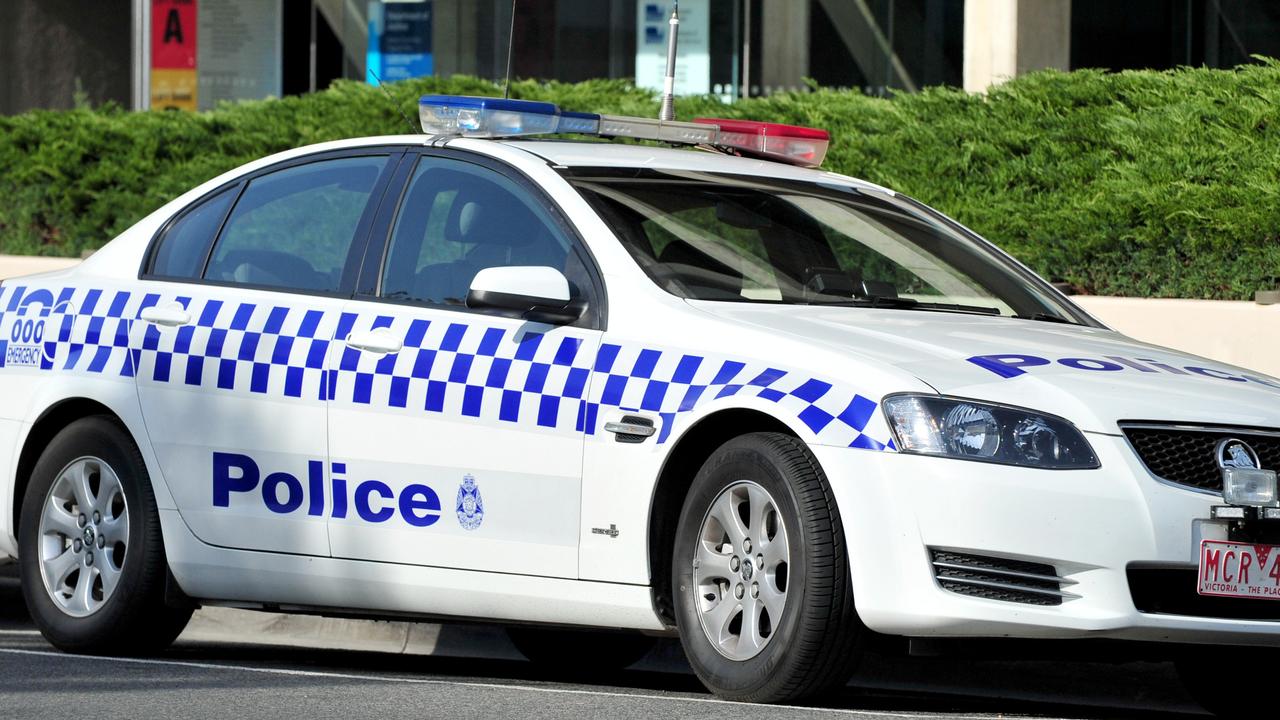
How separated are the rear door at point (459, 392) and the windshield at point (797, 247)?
9.1 inches

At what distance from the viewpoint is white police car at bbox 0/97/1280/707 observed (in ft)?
16.1

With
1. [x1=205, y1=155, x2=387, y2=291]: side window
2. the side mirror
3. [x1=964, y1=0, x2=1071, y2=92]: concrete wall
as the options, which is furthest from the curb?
[x1=964, y1=0, x2=1071, y2=92]: concrete wall

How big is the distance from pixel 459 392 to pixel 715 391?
0.89 metres

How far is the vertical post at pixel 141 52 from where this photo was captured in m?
19.0

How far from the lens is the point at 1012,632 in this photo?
194 inches

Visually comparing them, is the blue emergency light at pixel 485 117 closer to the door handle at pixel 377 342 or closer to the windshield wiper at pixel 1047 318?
the door handle at pixel 377 342

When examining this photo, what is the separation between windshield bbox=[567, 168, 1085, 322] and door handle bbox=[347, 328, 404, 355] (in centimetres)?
67

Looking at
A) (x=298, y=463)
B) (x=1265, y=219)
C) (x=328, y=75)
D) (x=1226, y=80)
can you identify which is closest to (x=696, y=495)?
(x=298, y=463)

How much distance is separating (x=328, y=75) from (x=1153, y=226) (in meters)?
11.5

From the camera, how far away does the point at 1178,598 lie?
4.98m

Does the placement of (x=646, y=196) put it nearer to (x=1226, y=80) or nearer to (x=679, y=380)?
(x=679, y=380)

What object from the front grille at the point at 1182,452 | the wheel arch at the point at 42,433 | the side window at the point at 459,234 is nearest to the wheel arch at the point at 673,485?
the side window at the point at 459,234

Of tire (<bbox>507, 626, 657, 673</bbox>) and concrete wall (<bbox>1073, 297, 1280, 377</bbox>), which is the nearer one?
tire (<bbox>507, 626, 657, 673</bbox>)

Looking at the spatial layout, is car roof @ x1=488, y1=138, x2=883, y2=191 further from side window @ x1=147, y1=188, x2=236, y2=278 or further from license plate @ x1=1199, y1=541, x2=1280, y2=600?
license plate @ x1=1199, y1=541, x2=1280, y2=600
